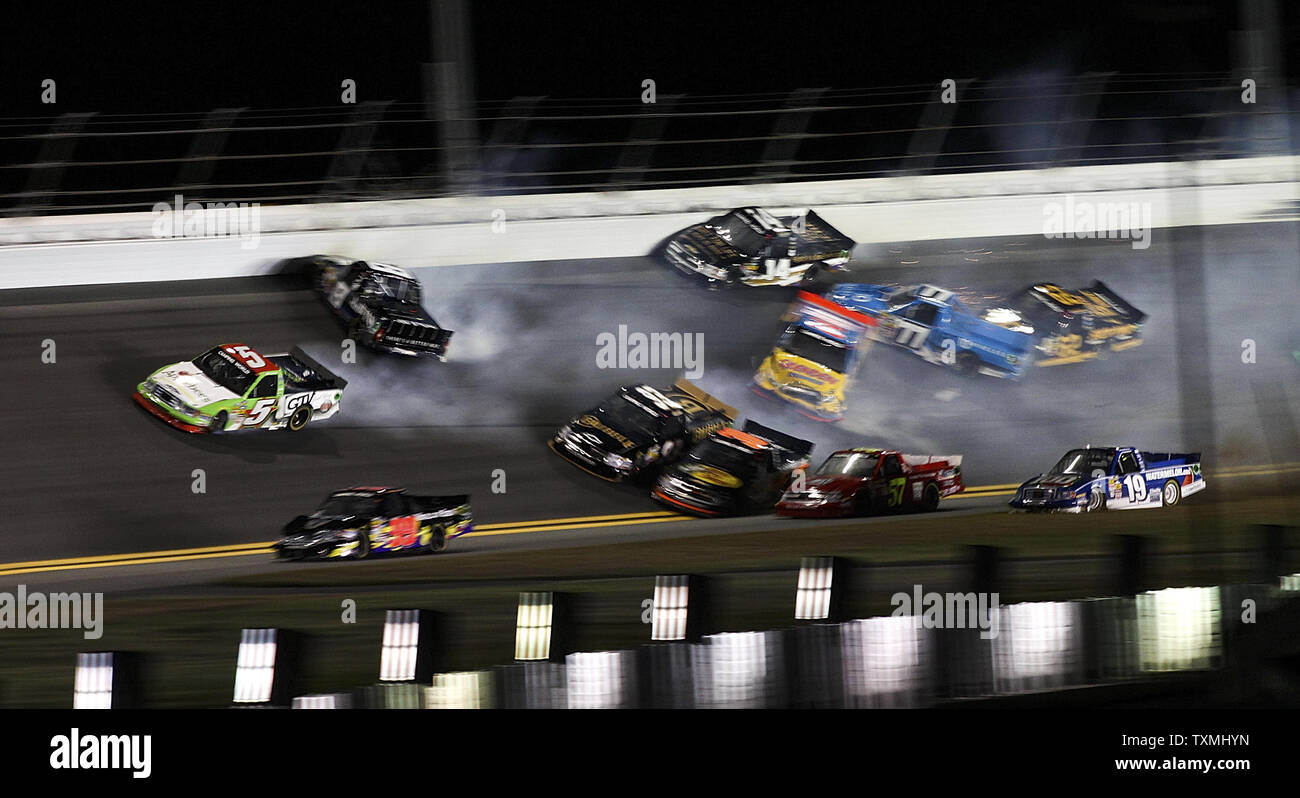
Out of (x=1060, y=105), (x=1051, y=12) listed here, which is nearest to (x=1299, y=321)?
(x=1060, y=105)

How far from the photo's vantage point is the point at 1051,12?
1194 cm

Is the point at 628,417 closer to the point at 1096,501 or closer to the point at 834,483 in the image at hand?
the point at 834,483

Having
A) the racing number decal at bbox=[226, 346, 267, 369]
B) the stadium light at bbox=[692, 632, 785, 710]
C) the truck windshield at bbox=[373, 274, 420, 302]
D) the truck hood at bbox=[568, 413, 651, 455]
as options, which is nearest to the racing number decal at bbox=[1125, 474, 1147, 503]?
the truck hood at bbox=[568, 413, 651, 455]

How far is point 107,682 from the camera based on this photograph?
5.29 meters

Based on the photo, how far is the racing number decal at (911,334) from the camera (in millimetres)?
10195

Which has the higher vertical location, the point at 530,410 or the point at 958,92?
the point at 958,92

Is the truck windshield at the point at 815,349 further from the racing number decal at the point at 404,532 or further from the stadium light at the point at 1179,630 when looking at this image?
the stadium light at the point at 1179,630

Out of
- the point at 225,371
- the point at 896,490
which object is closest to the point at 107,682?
the point at 225,371

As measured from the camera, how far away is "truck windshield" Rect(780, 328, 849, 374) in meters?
10.2

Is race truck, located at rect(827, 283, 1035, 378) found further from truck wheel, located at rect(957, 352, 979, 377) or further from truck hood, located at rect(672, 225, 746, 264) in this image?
truck hood, located at rect(672, 225, 746, 264)

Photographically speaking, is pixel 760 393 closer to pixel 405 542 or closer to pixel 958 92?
pixel 405 542

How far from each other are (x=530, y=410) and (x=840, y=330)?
278cm

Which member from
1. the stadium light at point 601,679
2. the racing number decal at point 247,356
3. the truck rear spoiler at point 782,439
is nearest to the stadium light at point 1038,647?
the stadium light at point 601,679
